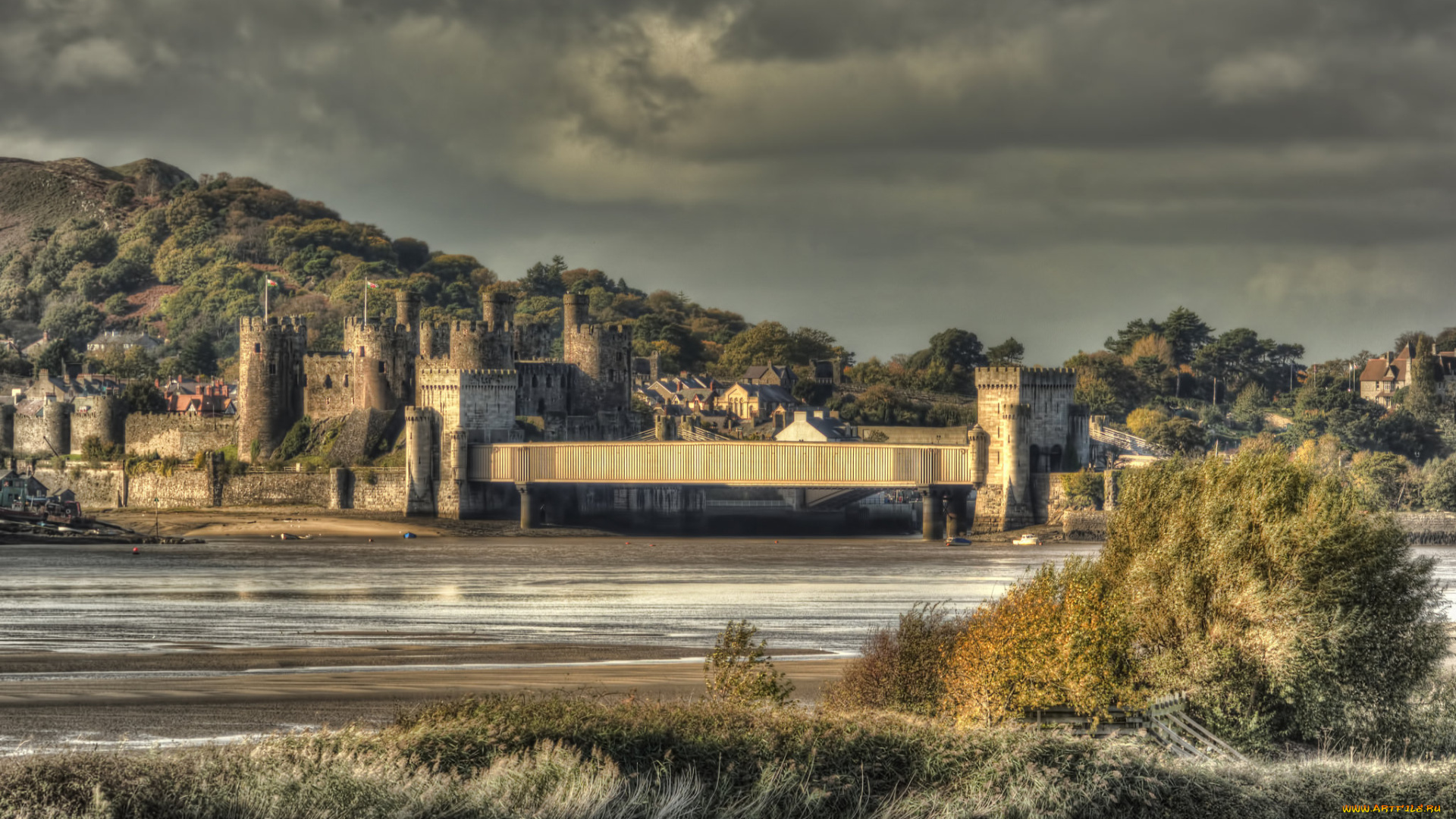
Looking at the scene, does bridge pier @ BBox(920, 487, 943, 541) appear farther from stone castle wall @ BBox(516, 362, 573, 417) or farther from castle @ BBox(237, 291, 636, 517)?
stone castle wall @ BBox(516, 362, 573, 417)

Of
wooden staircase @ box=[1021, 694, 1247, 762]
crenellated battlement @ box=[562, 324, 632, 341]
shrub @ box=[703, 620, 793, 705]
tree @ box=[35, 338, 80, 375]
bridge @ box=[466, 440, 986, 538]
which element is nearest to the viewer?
wooden staircase @ box=[1021, 694, 1247, 762]

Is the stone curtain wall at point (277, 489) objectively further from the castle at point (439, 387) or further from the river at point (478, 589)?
the river at point (478, 589)

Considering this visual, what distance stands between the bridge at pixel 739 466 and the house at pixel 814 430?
12457mm

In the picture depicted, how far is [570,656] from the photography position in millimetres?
36281

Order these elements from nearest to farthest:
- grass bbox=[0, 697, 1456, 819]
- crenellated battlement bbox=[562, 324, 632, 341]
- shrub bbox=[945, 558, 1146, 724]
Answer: grass bbox=[0, 697, 1456, 819] < shrub bbox=[945, 558, 1146, 724] < crenellated battlement bbox=[562, 324, 632, 341]

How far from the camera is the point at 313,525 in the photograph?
8862 cm

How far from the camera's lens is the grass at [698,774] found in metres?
18.2

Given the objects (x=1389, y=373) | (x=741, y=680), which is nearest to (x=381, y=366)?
(x=741, y=680)

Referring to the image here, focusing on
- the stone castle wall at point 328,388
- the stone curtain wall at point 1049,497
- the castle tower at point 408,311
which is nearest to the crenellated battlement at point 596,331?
the castle tower at point 408,311

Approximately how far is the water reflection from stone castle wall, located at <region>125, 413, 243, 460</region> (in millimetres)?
21999

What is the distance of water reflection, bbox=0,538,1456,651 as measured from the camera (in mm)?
41281

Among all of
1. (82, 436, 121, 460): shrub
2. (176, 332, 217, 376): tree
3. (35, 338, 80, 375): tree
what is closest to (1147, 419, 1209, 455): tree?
(82, 436, 121, 460): shrub

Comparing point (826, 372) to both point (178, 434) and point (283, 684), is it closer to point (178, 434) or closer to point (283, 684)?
point (178, 434)

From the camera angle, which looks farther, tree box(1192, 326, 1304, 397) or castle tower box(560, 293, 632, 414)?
tree box(1192, 326, 1304, 397)
